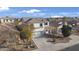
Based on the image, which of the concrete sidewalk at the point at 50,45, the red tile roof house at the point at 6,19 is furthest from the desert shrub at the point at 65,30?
the red tile roof house at the point at 6,19

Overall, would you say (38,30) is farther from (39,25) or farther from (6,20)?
(6,20)

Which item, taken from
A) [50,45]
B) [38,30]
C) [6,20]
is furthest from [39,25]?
[6,20]

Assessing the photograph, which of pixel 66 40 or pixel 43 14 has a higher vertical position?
pixel 43 14

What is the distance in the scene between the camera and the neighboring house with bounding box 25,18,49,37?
2188mm

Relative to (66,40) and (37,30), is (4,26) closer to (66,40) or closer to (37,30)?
(37,30)

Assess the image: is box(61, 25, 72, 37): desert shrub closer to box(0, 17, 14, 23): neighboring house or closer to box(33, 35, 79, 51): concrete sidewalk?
box(33, 35, 79, 51): concrete sidewalk

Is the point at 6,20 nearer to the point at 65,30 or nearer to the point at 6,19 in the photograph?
the point at 6,19

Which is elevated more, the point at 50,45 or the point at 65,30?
the point at 65,30

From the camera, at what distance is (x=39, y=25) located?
2.18 meters

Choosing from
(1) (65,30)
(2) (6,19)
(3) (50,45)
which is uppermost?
(2) (6,19)
